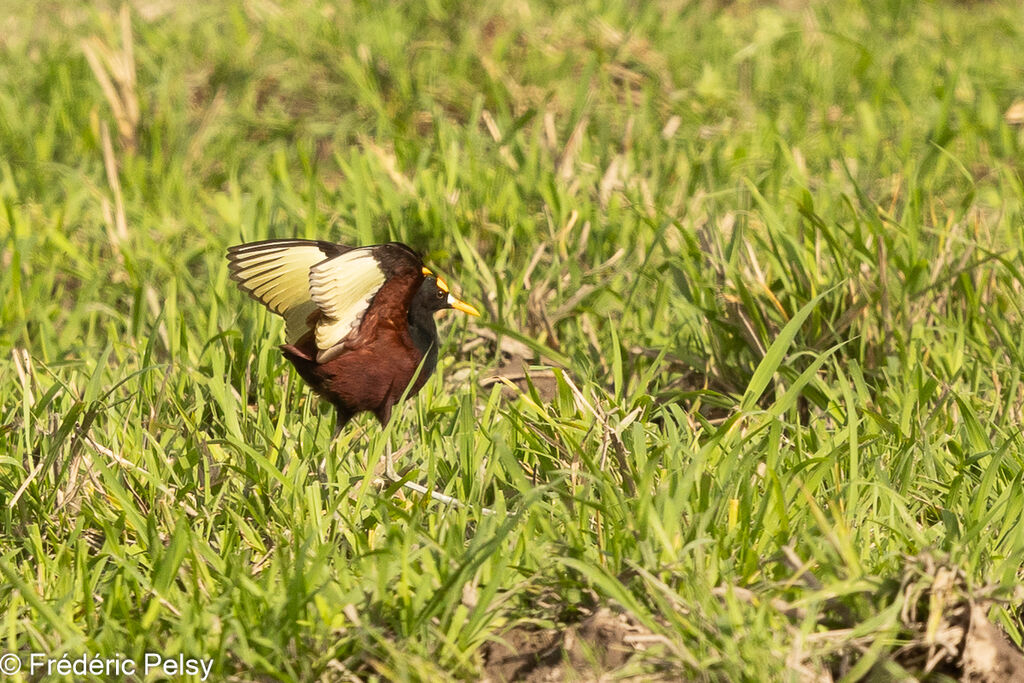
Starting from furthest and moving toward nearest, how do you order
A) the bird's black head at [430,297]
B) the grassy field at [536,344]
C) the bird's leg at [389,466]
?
1. the bird's black head at [430,297]
2. the bird's leg at [389,466]
3. the grassy field at [536,344]

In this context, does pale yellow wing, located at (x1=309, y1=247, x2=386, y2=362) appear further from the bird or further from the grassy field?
the grassy field

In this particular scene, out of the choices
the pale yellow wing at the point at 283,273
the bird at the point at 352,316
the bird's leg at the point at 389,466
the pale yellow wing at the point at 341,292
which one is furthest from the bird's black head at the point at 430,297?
the bird's leg at the point at 389,466

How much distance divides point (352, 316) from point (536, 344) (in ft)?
2.14

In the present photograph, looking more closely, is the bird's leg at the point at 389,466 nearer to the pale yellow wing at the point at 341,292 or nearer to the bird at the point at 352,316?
the bird at the point at 352,316

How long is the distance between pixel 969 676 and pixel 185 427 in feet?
6.41

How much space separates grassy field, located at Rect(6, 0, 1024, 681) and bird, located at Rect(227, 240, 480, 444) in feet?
0.41

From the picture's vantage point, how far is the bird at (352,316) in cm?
312

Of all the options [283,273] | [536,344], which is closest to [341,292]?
[283,273]

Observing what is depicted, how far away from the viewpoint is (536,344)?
365cm

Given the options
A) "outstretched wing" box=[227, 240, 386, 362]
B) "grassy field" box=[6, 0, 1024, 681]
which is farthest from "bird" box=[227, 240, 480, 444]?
"grassy field" box=[6, 0, 1024, 681]

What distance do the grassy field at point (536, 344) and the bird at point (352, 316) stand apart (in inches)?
5.0

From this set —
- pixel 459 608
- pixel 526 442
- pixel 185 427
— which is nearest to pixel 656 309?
pixel 526 442

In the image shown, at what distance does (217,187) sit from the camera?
531cm

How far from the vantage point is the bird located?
123 inches
